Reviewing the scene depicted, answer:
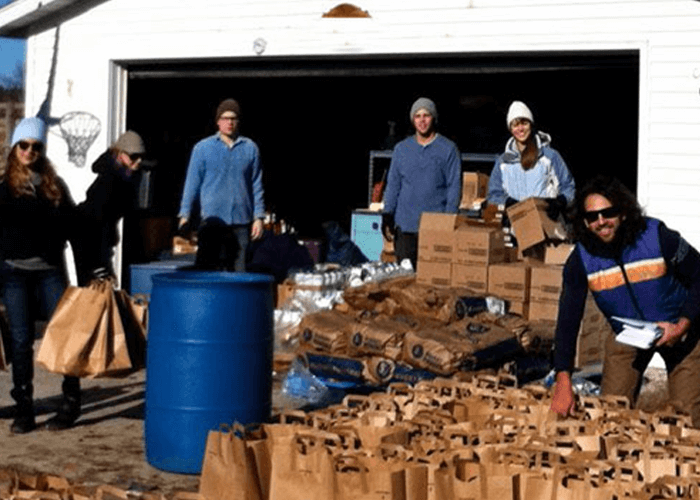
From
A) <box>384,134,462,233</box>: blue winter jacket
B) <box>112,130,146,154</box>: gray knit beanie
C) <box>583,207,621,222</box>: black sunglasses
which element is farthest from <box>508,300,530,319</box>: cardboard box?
<box>583,207,621,222</box>: black sunglasses

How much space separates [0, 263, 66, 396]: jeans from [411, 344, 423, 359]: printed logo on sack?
2.71m

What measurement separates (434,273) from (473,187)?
574 cm

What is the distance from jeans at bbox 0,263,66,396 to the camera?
8039 millimetres

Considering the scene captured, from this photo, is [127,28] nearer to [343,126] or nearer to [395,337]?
[395,337]

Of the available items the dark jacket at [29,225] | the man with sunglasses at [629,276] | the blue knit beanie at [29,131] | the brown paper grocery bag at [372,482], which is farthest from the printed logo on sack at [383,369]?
the brown paper grocery bag at [372,482]

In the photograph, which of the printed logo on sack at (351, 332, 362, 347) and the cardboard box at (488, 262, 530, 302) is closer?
the printed logo on sack at (351, 332, 362, 347)

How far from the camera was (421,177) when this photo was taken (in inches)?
456

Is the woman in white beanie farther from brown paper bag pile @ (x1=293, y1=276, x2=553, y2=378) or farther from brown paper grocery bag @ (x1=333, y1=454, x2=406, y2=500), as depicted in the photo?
brown paper grocery bag @ (x1=333, y1=454, x2=406, y2=500)

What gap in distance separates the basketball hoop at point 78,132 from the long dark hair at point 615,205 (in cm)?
898

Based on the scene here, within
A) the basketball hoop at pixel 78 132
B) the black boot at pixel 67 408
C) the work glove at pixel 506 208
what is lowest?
the black boot at pixel 67 408

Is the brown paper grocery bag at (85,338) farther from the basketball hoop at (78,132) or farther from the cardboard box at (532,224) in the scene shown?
the basketball hoop at (78,132)

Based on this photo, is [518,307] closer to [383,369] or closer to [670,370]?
[383,369]

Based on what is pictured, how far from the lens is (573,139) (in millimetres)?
21375

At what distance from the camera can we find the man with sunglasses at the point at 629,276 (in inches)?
246
